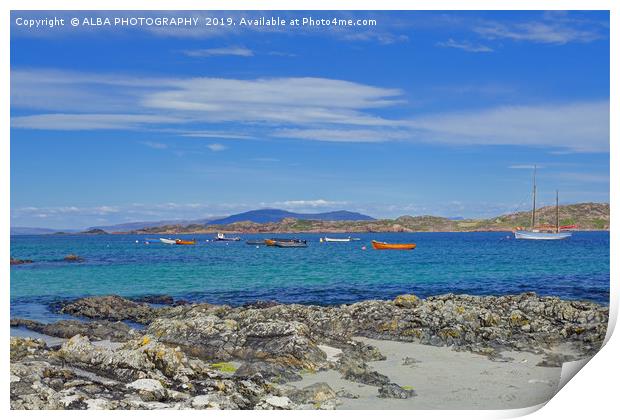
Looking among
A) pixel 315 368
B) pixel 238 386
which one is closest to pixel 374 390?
pixel 315 368

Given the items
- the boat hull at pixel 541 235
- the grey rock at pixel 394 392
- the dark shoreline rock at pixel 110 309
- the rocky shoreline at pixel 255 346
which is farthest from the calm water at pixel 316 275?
the grey rock at pixel 394 392

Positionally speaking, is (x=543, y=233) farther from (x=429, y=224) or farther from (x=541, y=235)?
(x=429, y=224)

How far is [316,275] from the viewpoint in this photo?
16234 millimetres

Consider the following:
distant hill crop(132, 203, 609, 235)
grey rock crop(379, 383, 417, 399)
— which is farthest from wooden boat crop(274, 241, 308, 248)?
grey rock crop(379, 383, 417, 399)

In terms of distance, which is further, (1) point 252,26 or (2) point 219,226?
(2) point 219,226

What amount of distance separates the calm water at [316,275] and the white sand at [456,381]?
4680 mm

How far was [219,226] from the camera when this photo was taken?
42.2 ft

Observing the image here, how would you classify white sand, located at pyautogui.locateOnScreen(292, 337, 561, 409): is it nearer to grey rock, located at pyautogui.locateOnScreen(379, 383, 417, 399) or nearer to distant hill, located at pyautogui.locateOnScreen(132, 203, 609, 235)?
grey rock, located at pyautogui.locateOnScreen(379, 383, 417, 399)

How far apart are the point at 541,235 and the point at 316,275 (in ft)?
19.6

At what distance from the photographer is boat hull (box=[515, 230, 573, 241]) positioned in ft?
50.1

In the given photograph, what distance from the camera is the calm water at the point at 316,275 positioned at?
13.2 m

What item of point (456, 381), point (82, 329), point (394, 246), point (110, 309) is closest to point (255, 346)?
point (456, 381)
